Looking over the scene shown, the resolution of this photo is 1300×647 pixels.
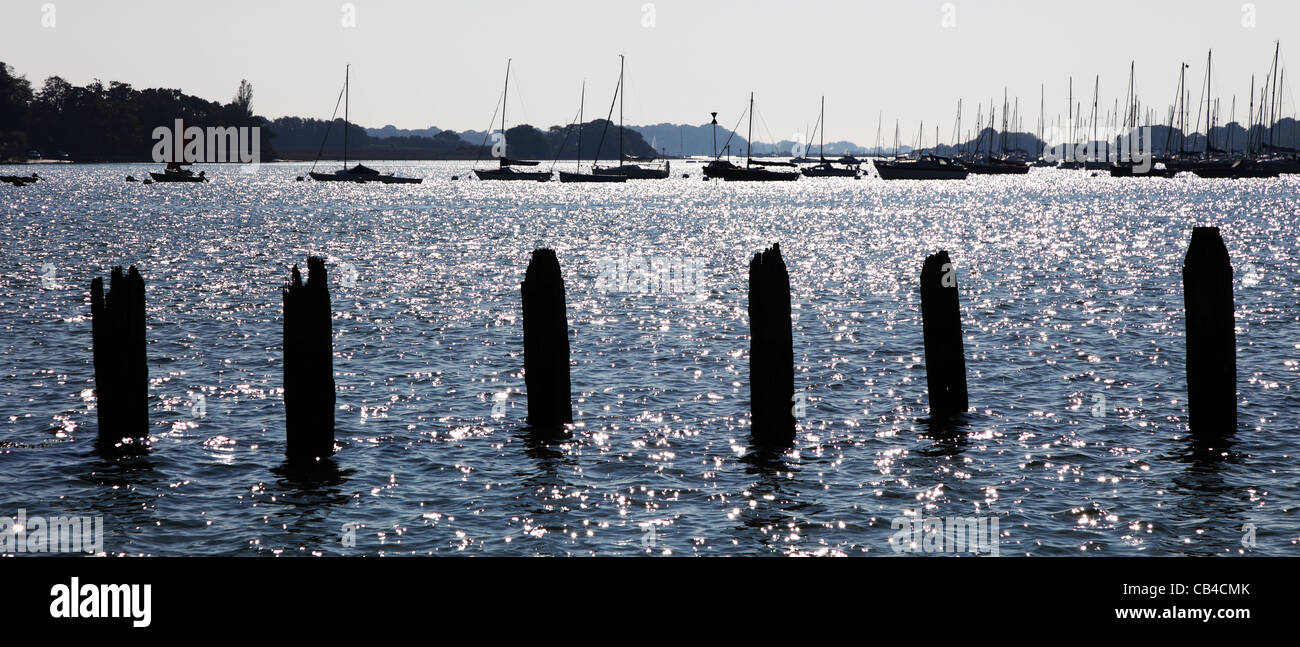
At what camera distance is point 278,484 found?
16.7 metres

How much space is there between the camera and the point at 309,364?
16.5 metres

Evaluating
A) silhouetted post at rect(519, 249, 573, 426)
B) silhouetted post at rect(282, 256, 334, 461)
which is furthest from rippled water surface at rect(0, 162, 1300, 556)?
silhouetted post at rect(519, 249, 573, 426)

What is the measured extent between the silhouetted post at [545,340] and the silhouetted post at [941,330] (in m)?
5.96

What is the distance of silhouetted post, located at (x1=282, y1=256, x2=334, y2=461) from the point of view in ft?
53.2

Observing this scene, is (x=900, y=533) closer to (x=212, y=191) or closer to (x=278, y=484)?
(x=278, y=484)

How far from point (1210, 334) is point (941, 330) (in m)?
4.05

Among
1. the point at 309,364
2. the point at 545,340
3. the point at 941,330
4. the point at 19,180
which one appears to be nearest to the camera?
the point at 309,364
